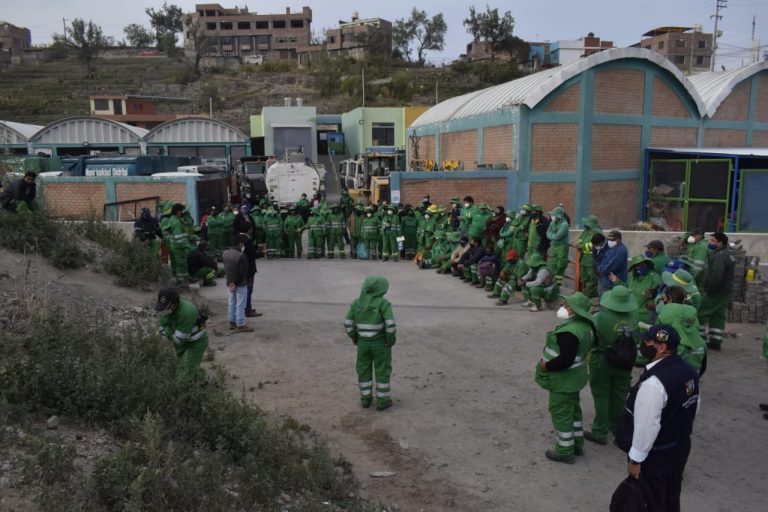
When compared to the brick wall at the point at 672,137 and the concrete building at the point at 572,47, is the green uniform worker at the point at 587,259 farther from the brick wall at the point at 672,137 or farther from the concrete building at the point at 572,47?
the concrete building at the point at 572,47

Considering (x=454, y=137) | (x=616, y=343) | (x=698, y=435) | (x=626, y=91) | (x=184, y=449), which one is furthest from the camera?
(x=454, y=137)

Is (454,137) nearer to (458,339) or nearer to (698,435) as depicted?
(458,339)

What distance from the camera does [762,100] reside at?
2520cm

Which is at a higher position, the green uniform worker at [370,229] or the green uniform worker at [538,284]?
the green uniform worker at [370,229]

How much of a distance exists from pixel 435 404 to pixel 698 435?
3.04m

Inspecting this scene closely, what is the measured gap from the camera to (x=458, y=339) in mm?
10406

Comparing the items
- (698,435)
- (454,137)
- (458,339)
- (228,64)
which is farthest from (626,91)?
(228,64)

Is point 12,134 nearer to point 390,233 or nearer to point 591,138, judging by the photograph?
point 390,233

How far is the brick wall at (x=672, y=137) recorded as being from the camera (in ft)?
72.9

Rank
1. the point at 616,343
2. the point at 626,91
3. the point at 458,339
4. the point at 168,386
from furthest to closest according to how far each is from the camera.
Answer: the point at 626,91 < the point at 458,339 < the point at 616,343 < the point at 168,386

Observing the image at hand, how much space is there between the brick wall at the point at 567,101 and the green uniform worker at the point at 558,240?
858cm

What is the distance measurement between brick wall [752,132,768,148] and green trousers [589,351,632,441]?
923 inches

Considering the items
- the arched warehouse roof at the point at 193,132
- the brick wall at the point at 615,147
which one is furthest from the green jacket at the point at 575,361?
the arched warehouse roof at the point at 193,132

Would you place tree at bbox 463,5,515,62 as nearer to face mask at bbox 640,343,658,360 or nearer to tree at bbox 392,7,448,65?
tree at bbox 392,7,448,65
